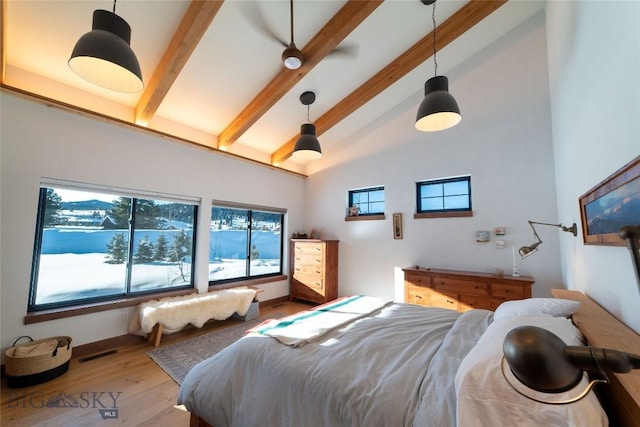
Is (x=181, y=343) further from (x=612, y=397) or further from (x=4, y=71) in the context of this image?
(x=612, y=397)

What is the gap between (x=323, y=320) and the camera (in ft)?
6.75

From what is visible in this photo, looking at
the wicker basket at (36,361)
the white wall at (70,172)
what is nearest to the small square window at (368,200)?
the white wall at (70,172)

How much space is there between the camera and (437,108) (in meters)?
2.16

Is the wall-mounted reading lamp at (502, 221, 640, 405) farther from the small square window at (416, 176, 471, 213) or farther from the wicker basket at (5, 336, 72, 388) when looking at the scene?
the small square window at (416, 176, 471, 213)

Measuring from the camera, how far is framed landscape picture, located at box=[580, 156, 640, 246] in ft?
3.57

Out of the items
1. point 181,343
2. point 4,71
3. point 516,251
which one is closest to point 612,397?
point 516,251

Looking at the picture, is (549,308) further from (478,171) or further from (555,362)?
(478,171)

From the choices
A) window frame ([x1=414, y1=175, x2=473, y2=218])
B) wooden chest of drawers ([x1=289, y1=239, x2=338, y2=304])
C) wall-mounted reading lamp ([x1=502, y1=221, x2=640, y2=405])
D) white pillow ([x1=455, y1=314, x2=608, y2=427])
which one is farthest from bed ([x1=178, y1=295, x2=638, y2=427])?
wooden chest of drawers ([x1=289, y1=239, x2=338, y2=304])

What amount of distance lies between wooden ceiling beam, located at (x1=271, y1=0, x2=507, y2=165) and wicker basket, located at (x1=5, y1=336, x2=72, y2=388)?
4063 mm

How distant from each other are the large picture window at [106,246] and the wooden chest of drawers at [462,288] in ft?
10.6

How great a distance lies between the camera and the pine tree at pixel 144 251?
11.3ft

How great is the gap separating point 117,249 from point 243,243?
1825mm

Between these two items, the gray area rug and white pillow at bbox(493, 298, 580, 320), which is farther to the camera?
the gray area rug

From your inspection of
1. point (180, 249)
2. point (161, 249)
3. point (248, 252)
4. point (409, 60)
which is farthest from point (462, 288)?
point (161, 249)
